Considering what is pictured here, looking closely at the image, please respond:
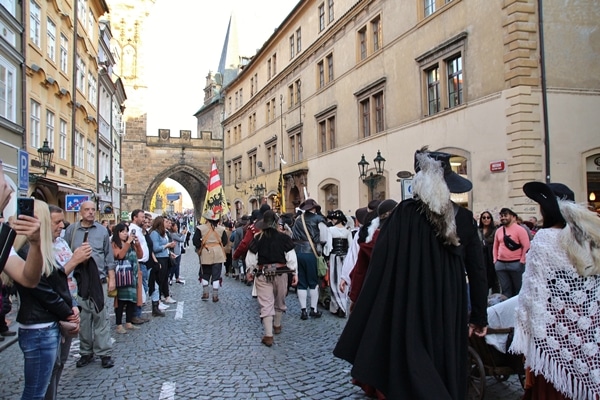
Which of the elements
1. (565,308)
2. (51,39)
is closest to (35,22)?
(51,39)

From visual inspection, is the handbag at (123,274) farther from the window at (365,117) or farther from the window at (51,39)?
the window at (365,117)

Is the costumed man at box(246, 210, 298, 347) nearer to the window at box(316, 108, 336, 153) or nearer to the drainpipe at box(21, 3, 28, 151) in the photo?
the drainpipe at box(21, 3, 28, 151)

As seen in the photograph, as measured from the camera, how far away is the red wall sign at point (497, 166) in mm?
13041

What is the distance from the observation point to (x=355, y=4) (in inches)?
816

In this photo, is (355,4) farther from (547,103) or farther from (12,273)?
(12,273)

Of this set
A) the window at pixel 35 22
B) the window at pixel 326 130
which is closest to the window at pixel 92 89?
the window at pixel 35 22

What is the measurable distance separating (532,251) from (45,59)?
1847 cm

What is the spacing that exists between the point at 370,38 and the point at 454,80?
6022 millimetres

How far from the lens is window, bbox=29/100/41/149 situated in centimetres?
1630

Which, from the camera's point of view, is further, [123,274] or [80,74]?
[80,74]

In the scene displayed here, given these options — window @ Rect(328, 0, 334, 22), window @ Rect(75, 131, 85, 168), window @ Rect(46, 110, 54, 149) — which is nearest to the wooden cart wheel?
window @ Rect(46, 110, 54, 149)

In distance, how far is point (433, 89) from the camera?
53.3 ft

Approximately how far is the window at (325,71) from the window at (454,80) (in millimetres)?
9324

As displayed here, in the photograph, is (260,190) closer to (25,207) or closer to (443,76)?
(443,76)
